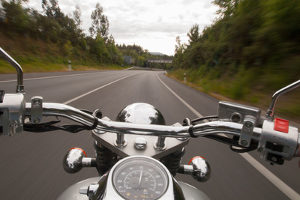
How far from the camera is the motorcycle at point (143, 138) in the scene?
3.00ft

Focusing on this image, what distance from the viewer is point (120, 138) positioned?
120 centimetres

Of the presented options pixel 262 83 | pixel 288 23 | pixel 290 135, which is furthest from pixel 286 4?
pixel 290 135

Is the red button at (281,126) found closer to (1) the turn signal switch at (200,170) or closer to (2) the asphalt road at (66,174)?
(1) the turn signal switch at (200,170)

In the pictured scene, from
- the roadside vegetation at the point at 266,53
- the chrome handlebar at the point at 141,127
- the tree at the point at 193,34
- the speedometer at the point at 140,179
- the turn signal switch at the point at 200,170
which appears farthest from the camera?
the tree at the point at 193,34

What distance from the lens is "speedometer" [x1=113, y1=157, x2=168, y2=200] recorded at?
86 centimetres

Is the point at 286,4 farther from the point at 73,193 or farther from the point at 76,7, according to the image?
the point at 76,7

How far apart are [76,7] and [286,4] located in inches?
2943

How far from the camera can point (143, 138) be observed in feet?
4.05

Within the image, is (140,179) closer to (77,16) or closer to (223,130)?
(223,130)

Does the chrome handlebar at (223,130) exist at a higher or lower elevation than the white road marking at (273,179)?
higher

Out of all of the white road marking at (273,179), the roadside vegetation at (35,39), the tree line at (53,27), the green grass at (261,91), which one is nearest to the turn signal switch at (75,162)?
the white road marking at (273,179)

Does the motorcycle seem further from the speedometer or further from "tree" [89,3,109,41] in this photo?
"tree" [89,3,109,41]

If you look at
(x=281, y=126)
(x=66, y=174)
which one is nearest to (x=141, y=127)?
(x=281, y=126)

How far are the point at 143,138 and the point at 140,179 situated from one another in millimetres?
325
